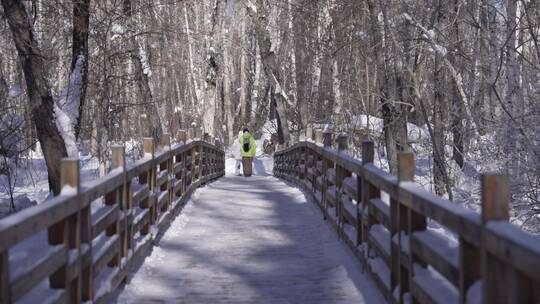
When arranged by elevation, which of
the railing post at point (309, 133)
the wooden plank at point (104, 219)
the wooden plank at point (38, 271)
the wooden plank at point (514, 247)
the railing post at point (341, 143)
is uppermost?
the railing post at point (309, 133)

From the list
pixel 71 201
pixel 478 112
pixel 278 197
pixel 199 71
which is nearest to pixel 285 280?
pixel 71 201

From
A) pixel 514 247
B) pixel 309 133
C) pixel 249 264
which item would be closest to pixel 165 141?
pixel 249 264

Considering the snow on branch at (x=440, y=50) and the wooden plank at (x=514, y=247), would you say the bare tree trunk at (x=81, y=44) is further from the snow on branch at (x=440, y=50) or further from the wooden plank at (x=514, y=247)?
the wooden plank at (x=514, y=247)

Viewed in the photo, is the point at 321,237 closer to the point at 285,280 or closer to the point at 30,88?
the point at 285,280

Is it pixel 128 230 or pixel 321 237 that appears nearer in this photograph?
pixel 128 230

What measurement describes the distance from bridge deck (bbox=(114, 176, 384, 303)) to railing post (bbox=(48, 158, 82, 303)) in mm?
1500

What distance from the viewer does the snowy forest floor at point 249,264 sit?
6613mm

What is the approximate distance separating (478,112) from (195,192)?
5857 millimetres

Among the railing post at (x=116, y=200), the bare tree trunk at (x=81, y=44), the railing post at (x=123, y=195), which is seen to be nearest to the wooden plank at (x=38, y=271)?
the railing post at (x=116, y=200)

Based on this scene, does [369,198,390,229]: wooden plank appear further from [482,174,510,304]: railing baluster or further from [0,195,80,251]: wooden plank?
[482,174,510,304]: railing baluster

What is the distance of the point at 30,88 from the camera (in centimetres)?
1161

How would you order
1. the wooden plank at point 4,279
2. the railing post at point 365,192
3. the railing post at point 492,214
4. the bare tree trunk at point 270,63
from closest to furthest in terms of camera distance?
the railing post at point 492,214 → the wooden plank at point 4,279 → the railing post at point 365,192 → the bare tree trunk at point 270,63

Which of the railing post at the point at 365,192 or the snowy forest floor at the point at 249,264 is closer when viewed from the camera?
the snowy forest floor at the point at 249,264

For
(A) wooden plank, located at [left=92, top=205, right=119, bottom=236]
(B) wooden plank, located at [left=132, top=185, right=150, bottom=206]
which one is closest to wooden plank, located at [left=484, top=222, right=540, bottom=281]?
(A) wooden plank, located at [left=92, top=205, right=119, bottom=236]
